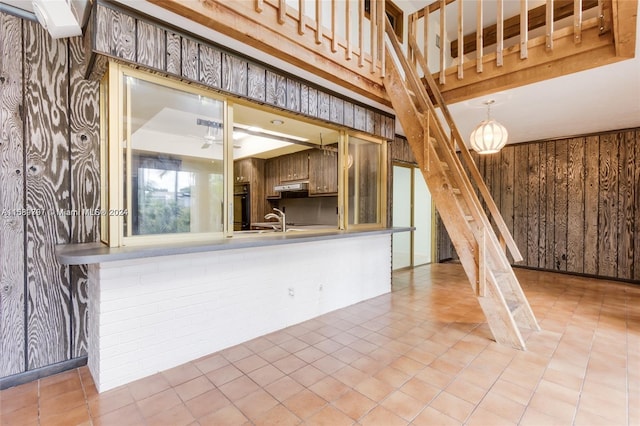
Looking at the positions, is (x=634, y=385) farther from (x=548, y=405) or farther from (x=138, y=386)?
(x=138, y=386)

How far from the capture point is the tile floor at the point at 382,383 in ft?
5.83

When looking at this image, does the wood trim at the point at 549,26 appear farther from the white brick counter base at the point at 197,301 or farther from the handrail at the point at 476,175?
the white brick counter base at the point at 197,301

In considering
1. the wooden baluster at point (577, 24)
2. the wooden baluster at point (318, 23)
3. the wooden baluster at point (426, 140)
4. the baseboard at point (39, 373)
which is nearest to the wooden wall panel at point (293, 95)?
the wooden baluster at point (318, 23)

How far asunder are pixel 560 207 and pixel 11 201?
25.4 ft

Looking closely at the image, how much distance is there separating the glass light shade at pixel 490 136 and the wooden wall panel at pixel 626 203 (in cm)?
317

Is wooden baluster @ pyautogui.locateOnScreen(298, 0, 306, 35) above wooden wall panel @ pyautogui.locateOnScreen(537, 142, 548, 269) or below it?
above

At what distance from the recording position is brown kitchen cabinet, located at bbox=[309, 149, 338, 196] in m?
5.23

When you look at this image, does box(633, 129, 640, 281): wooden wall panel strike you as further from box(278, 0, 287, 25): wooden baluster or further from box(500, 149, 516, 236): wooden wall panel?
box(278, 0, 287, 25): wooden baluster

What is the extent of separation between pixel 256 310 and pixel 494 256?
8.39 feet

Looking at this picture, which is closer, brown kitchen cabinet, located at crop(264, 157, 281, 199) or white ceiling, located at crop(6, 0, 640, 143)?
white ceiling, located at crop(6, 0, 640, 143)

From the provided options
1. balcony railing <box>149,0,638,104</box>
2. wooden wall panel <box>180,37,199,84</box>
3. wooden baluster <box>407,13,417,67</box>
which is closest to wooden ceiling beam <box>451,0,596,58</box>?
wooden baluster <box>407,13,417,67</box>

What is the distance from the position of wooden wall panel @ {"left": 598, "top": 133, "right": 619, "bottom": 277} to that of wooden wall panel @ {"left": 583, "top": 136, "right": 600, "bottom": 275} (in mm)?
53

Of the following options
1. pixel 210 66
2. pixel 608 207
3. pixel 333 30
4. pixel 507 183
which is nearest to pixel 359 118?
pixel 333 30

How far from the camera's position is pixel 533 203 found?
601 centimetres
